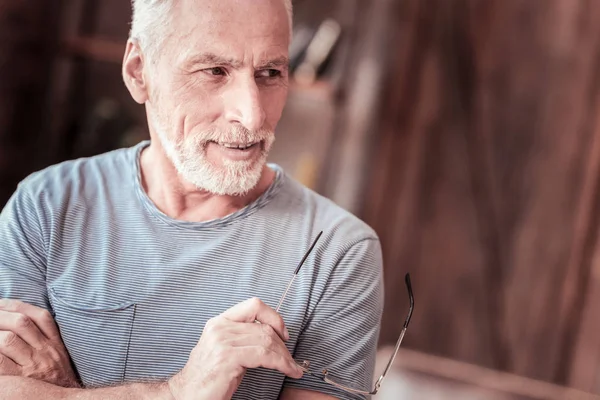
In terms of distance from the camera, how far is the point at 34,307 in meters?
1.43

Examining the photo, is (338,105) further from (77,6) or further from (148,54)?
(148,54)

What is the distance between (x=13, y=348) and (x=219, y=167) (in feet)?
1.59

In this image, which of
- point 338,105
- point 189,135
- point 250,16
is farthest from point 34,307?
point 338,105

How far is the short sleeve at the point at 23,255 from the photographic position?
1444 millimetres

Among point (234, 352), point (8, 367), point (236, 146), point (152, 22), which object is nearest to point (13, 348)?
point (8, 367)

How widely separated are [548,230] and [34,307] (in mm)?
2278

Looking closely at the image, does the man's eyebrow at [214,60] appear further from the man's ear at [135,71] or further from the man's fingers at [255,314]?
the man's fingers at [255,314]

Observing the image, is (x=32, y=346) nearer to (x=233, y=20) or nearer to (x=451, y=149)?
(x=233, y=20)

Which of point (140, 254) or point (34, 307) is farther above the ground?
point (140, 254)

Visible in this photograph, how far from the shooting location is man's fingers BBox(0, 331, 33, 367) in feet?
4.42

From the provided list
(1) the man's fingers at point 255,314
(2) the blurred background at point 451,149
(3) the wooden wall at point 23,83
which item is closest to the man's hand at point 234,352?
(1) the man's fingers at point 255,314

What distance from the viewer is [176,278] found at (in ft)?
4.70

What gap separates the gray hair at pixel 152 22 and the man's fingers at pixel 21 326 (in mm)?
543

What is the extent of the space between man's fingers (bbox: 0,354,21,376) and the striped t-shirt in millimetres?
121
